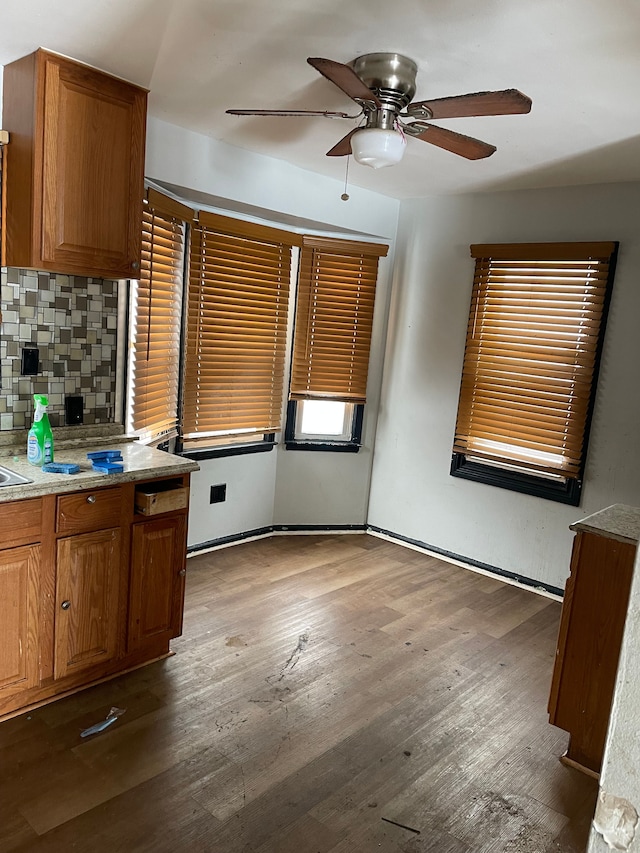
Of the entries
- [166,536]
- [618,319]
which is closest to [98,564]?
[166,536]

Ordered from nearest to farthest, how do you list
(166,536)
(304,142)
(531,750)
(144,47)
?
(144,47)
(531,750)
(166,536)
(304,142)

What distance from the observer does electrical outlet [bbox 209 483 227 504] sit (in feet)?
13.3

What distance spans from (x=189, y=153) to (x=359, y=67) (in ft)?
4.42

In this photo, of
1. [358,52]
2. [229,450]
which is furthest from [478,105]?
[229,450]

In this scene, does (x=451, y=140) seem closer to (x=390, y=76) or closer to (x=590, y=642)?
(x=390, y=76)

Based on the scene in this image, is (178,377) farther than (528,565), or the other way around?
(528,565)

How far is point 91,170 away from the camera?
2502 millimetres

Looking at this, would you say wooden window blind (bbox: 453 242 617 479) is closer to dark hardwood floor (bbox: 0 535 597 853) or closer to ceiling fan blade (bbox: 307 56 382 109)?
dark hardwood floor (bbox: 0 535 597 853)

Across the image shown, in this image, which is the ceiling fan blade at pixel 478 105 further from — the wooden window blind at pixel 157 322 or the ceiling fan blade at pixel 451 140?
the wooden window blind at pixel 157 322

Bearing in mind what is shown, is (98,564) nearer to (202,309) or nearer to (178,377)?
(178,377)

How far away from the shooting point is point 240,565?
3926 millimetres

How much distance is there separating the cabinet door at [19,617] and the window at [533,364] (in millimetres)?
2797

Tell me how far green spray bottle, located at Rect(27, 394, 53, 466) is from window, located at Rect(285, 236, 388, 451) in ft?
6.92

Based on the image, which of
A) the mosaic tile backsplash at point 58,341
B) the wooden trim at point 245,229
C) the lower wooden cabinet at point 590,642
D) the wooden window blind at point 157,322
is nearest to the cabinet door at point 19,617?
the mosaic tile backsplash at point 58,341
